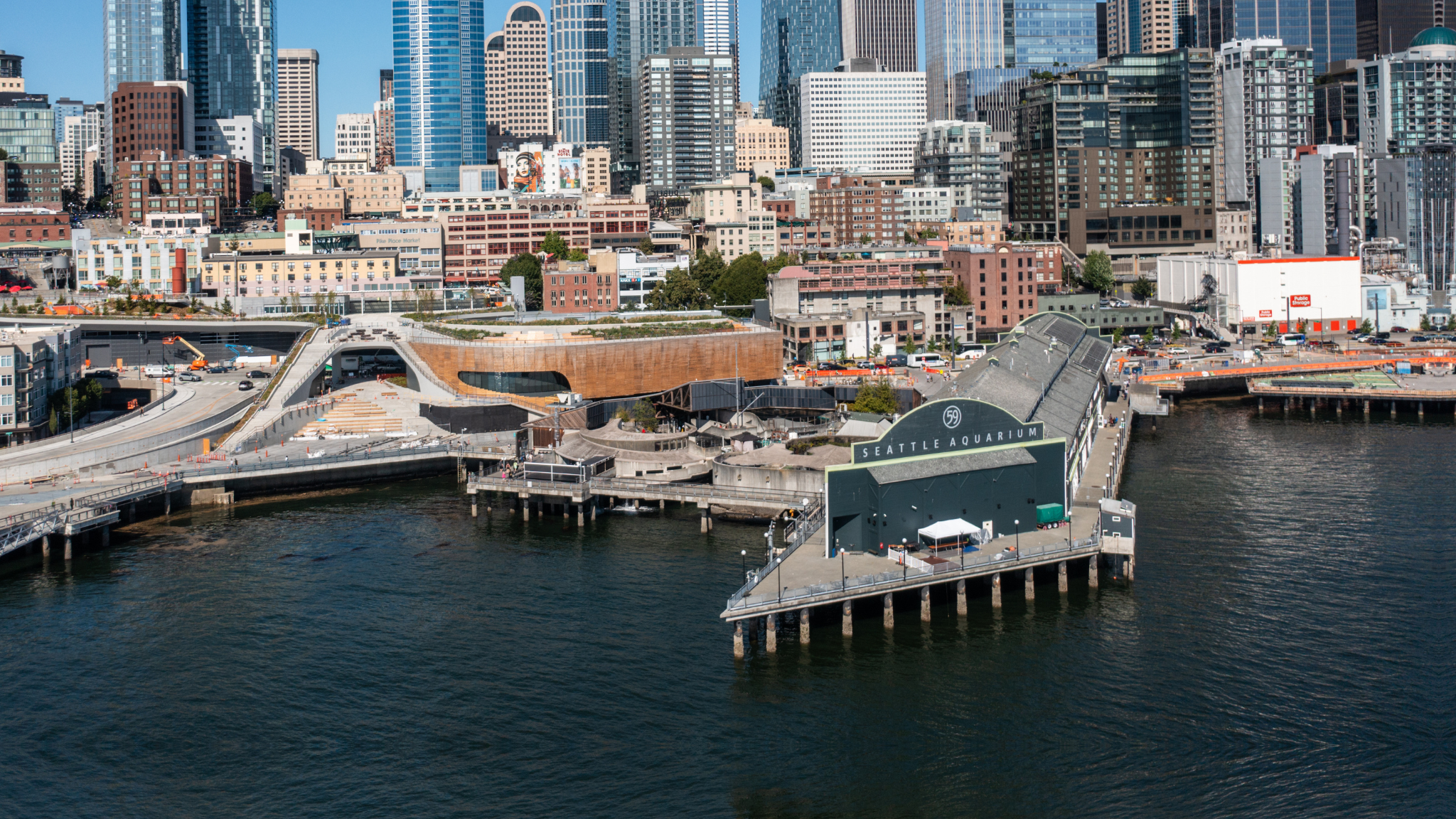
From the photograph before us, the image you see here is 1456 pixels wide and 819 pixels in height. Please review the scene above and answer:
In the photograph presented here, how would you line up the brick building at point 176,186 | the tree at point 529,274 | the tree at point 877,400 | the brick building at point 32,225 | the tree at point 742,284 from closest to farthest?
the tree at point 877,400
the tree at point 742,284
the tree at point 529,274
the brick building at point 32,225
the brick building at point 176,186

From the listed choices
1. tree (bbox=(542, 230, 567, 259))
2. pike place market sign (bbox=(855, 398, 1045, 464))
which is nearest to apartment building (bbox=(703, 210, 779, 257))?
tree (bbox=(542, 230, 567, 259))

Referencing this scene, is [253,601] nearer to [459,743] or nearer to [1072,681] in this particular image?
[459,743]

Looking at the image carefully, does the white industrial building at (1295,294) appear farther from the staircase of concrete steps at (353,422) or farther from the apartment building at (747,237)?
the staircase of concrete steps at (353,422)

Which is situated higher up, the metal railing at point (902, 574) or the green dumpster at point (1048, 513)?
the green dumpster at point (1048, 513)

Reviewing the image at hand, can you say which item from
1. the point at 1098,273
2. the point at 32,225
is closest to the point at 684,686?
the point at 1098,273

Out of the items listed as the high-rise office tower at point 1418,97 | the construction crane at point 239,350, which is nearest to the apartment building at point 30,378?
the construction crane at point 239,350

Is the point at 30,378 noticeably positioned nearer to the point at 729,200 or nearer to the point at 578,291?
the point at 578,291
